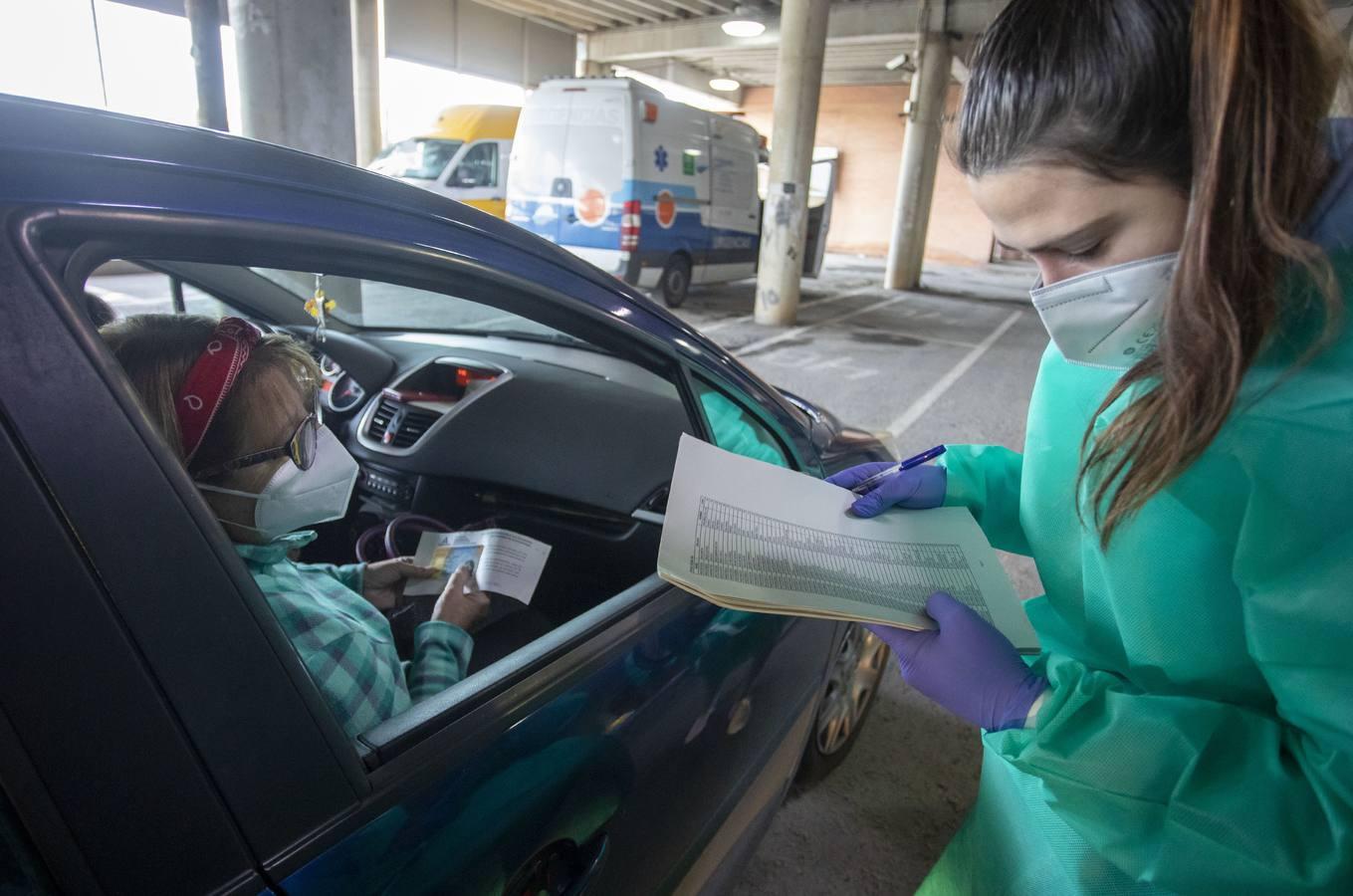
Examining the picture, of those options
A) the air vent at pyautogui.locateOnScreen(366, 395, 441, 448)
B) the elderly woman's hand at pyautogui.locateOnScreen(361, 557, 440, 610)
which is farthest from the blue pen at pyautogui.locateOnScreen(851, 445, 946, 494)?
the air vent at pyautogui.locateOnScreen(366, 395, 441, 448)

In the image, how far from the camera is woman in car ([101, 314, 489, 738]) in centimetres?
100

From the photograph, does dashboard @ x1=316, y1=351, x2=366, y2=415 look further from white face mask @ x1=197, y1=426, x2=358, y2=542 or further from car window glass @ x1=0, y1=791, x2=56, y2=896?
car window glass @ x1=0, y1=791, x2=56, y2=896

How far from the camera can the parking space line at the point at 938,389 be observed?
5848 millimetres

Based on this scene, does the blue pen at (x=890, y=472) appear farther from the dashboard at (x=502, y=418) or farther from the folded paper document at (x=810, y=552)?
the dashboard at (x=502, y=418)

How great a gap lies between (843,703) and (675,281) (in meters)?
8.95

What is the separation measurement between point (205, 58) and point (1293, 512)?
272 centimetres

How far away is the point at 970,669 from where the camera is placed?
99 centimetres

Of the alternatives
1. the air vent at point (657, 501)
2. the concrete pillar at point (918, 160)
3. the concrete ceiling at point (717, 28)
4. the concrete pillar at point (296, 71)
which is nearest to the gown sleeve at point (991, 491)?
the air vent at point (657, 501)

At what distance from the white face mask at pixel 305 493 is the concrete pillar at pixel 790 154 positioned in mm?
9284

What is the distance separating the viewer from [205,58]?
87.3 inches

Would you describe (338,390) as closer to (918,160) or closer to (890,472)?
(890,472)

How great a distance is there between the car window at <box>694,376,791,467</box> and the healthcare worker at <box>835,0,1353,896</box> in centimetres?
89

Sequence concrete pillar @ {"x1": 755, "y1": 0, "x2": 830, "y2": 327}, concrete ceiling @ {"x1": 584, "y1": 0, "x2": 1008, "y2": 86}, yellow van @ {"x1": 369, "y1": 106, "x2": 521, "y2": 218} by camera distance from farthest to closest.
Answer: concrete ceiling @ {"x1": 584, "y1": 0, "x2": 1008, "y2": 86} → yellow van @ {"x1": 369, "y1": 106, "x2": 521, "y2": 218} → concrete pillar @ {"x1": 755, "y1": 0, "x2": 830, "y2": 327}

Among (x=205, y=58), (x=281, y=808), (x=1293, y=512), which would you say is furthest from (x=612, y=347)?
(x=205, y=58)
